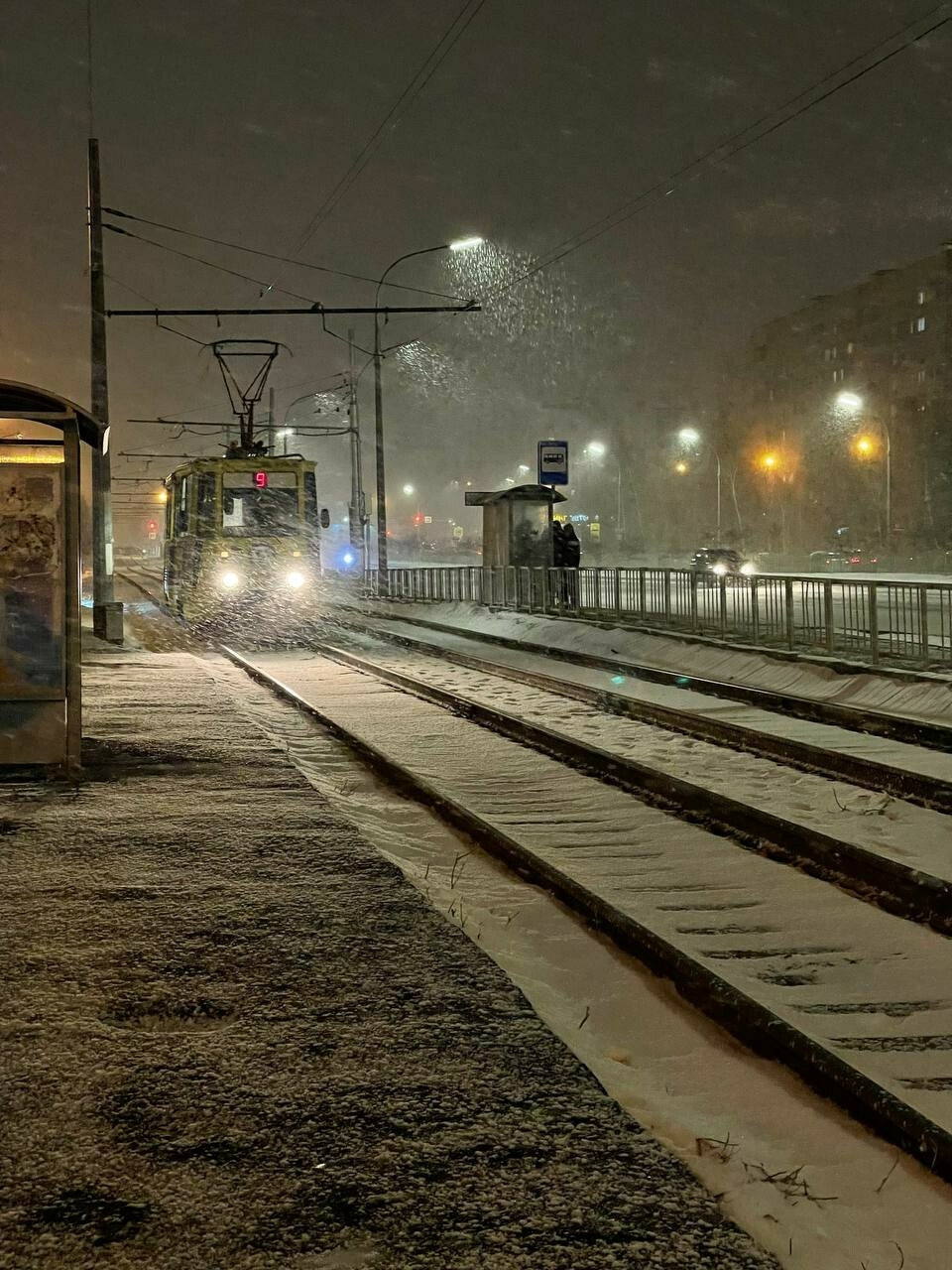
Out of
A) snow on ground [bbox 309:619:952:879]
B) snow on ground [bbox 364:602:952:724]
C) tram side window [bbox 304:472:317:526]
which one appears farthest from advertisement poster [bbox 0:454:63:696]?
tram side window [bbox 304:472:317:526]

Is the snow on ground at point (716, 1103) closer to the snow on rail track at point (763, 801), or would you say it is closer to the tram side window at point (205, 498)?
the snow on rail track at point (763, 801)

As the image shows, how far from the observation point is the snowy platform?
122 inches

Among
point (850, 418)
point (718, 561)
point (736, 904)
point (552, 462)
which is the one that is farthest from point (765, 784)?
point (850, 418)

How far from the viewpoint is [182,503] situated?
26250 millimetres

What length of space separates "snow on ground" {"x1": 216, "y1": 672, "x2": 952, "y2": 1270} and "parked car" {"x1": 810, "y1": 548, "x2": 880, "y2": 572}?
179 ft

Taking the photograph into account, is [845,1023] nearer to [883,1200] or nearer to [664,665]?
[883,1200]

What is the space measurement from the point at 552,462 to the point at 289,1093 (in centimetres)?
2345

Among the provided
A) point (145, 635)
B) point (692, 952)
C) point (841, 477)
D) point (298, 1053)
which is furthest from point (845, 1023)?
point (841, 477)

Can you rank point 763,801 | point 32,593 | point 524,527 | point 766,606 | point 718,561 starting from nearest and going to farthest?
point 763,801
point 32,593
point 766,606
point 524,527
point 718,561

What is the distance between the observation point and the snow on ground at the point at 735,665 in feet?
47.2

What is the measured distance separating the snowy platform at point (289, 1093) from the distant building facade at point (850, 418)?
66.6 metres

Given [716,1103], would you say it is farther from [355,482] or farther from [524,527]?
[355,482]

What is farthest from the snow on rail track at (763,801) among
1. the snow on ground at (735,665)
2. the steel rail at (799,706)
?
the snow on ground at (735,665)

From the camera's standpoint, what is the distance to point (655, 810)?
8.89 meters
